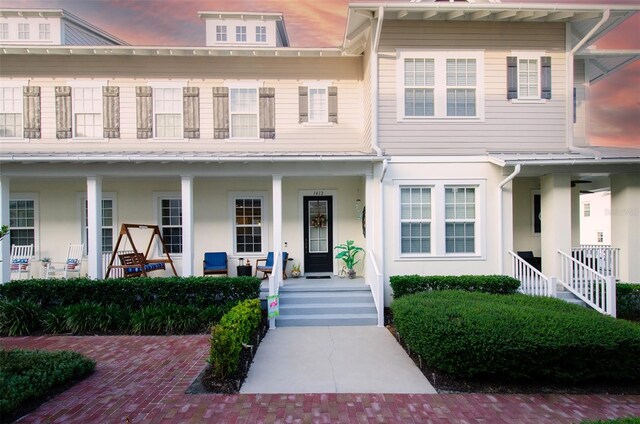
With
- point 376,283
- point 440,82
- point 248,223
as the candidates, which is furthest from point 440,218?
point 248,223

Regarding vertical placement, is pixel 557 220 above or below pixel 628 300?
above

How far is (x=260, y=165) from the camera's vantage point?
29.7ft

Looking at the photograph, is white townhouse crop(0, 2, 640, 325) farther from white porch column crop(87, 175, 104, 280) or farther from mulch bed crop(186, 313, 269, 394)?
mulch bed crop(186, 313, 269, 394)

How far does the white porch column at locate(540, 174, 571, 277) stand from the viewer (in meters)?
8.77

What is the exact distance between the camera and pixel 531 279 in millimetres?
8344

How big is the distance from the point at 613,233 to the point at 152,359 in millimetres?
10680

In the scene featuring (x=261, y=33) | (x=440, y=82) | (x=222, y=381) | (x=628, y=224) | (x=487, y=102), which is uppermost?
(x=261, y=33)

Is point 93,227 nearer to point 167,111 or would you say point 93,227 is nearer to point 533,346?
point 167,111

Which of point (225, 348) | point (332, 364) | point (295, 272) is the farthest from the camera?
point (295, 272)

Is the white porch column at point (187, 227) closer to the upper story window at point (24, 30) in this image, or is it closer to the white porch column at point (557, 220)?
the upper story window at point (24, 30)

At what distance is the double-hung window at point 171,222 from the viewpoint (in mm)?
10992

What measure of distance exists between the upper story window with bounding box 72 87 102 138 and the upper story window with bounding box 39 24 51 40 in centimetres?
234

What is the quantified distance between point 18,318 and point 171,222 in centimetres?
431

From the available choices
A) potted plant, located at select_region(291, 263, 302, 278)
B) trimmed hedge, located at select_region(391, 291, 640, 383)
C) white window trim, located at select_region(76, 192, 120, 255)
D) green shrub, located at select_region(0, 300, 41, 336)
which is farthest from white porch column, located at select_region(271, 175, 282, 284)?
white window trim, located at select_region(76, 192, 120, 255)
